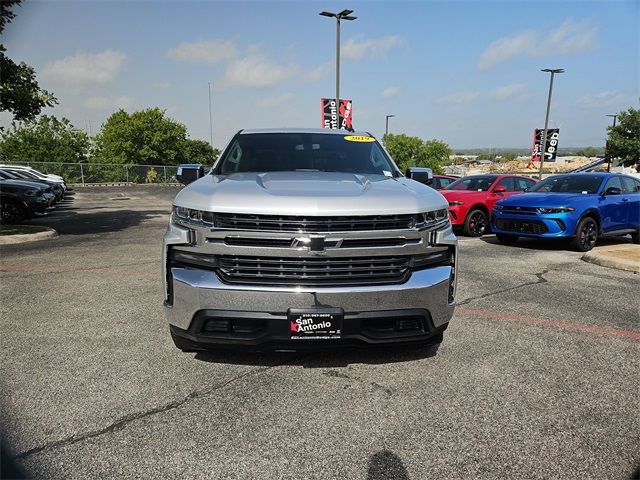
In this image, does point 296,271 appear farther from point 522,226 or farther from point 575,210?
point 575,210

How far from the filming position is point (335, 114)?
918 inches

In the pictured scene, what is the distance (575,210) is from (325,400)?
7.89m

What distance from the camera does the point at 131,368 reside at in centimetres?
355

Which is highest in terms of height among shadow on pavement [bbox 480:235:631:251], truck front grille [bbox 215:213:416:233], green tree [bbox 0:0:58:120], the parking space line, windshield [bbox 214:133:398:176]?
green tree [bbox 0:0:58:120]

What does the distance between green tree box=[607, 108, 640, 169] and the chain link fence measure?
1568 inches

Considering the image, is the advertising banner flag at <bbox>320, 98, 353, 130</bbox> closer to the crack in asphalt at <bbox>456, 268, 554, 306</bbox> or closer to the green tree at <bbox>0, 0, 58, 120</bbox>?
the green tree at <bbox>0, 0, 58, 120</bbox>

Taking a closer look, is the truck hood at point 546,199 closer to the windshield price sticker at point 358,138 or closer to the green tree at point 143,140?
the windshield price sticker at point 358,138

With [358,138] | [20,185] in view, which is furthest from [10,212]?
[358,138]

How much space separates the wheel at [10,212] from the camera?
13052 millimetres

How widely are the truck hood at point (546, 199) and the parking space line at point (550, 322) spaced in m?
4.99

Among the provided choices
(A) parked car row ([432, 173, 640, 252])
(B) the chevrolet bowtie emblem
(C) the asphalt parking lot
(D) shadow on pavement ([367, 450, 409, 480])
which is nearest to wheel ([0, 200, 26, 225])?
(C) the asphalt parking lot

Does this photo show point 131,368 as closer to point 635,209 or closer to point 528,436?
point 528,436

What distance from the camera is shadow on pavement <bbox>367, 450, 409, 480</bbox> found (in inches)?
92.7

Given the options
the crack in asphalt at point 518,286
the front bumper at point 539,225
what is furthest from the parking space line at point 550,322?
the front bumper at point 539,225
